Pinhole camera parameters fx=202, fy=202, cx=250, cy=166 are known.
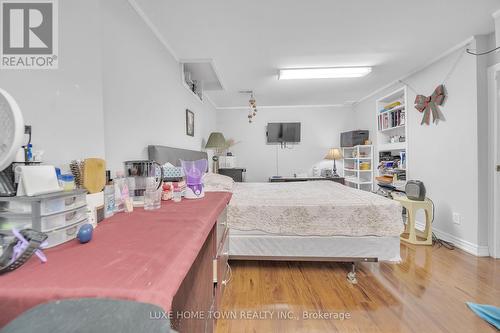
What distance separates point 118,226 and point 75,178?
27 cm

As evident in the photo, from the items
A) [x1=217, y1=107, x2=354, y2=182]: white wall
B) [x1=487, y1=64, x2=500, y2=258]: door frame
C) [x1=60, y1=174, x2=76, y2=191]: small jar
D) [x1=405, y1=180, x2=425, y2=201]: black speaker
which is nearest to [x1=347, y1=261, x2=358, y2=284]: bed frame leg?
[x1=405, y1=180, x2=425, y2=201]: black speaker

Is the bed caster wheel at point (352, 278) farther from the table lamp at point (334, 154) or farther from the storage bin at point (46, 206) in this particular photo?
the table lamp at point (334, 154)

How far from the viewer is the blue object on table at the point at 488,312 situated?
129 centimetres

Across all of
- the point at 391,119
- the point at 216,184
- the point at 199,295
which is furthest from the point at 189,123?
the point at 391,119

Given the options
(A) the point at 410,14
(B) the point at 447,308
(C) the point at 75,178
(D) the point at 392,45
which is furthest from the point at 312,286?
(D) the point at 392,45

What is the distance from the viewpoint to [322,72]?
9.48 ft

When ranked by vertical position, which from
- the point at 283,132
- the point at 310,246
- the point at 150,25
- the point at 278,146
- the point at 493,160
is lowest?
the point at 310,246

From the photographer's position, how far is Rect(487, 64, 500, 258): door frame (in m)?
2.08

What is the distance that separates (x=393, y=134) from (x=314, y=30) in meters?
2.74

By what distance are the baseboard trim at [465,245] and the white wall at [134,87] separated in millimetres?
3518

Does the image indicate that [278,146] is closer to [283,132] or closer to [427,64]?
[283,132]

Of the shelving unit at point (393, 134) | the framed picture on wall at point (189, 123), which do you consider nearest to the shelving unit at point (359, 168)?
the shelving unit at point (393, 134)

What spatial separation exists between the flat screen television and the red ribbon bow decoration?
2281 millimetres

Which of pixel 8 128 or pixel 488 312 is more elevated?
pixel 8 128
